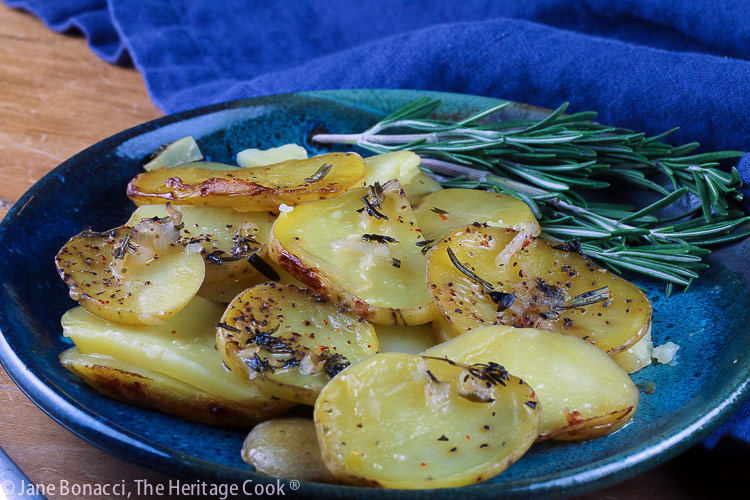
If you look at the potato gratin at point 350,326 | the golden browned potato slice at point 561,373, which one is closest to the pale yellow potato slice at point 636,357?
the potato gratin at point 350,326

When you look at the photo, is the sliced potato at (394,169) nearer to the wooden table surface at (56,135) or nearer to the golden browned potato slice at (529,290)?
the golden browned potato slice at (529,290)

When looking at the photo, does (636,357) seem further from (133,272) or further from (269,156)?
(269,156)

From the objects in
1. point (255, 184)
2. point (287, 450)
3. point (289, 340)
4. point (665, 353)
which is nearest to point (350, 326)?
point (289, 340)

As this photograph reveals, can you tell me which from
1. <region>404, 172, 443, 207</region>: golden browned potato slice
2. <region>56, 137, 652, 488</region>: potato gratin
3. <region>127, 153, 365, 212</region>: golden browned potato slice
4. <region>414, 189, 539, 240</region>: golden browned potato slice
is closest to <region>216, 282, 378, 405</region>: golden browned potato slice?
<region>56, 137, 652, 488</region>: potato gratin

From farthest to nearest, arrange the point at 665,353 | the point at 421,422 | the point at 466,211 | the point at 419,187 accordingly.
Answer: the point at 419,187 → the point at 466,211 → the point at 665,353 → the point at 421,422

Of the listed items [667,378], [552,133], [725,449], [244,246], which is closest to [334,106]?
[552,133]

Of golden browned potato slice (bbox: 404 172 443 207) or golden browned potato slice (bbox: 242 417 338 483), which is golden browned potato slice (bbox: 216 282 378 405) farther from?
golden browned potato slice (bbox: 404 172 443 207)

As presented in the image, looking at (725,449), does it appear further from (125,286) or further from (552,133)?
(125,286)
